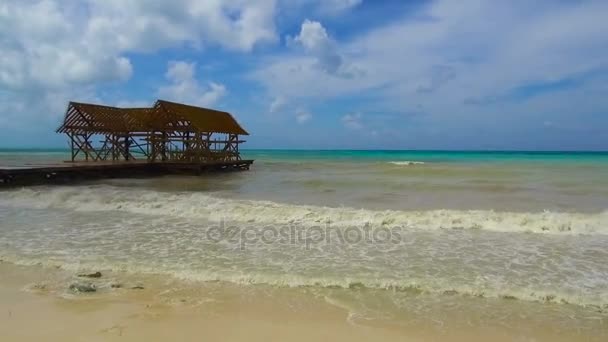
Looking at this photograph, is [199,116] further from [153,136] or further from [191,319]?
[191,319]

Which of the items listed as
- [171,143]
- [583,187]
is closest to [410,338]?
[583,187]

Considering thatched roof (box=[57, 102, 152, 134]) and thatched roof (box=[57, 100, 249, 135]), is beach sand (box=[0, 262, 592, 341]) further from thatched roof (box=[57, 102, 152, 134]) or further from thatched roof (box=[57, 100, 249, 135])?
thatched roof (box=[57, 102, 152, 134])

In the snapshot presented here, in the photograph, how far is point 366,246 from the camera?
8383 mm

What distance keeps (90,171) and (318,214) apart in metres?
16.3

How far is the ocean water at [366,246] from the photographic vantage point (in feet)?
17.8

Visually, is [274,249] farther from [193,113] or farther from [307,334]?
[193,113]

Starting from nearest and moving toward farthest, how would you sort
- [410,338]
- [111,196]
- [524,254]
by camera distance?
[410,338]
[524,254]
[111,196]

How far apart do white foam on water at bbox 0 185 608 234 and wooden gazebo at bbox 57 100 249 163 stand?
1234 cm

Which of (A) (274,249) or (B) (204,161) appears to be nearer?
(A) (274,249)

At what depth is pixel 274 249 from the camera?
8086 mm

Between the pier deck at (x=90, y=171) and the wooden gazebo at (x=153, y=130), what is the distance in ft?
2.00

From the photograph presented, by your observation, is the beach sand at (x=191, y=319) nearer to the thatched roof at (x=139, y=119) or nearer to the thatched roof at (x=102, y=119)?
the thatched roof at (x=139, y=119)

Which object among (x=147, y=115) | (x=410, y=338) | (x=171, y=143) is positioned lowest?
(x=410, y=338)

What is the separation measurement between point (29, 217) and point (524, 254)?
39.2 ft
